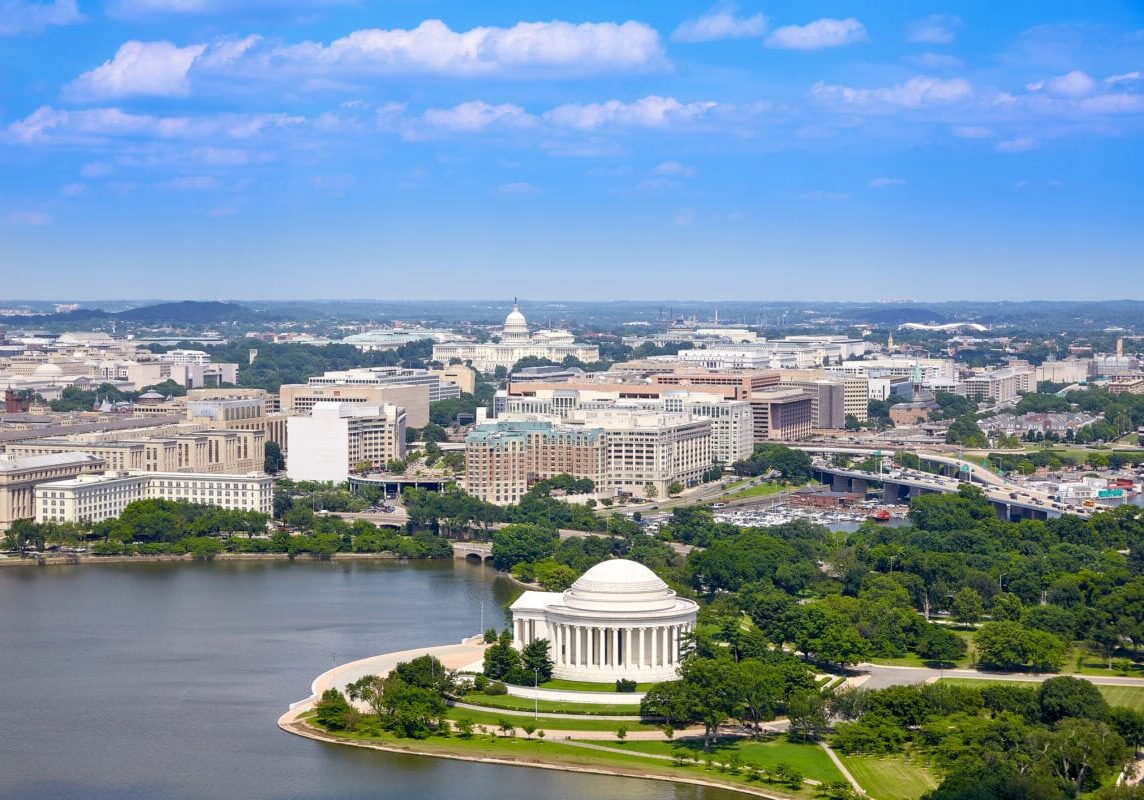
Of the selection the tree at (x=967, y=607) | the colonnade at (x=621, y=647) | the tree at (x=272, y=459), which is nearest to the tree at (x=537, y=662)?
the colonnade at (x=621, y=647)

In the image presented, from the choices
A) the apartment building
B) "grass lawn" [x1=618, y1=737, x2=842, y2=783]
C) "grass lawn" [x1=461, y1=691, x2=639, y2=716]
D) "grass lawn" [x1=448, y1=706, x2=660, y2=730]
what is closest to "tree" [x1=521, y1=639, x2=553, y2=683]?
"grass lawn" [x1=461, y1=691, x2=639, y2=716]

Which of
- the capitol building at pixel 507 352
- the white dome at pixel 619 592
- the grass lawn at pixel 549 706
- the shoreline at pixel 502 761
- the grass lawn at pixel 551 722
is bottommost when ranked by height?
the shoreline at pixel 502 761

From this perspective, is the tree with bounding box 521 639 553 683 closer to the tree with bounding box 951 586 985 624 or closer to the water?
the water

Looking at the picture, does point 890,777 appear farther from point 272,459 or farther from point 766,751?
point 272,459

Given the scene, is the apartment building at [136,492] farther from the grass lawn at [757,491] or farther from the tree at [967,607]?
the tree at [967,607]

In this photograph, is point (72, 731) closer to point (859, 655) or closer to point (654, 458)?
point (859, 655)

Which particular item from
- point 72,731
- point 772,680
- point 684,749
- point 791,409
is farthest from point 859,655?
point 791,409

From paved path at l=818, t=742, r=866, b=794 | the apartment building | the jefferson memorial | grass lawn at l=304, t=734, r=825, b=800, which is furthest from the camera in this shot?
the apartment building

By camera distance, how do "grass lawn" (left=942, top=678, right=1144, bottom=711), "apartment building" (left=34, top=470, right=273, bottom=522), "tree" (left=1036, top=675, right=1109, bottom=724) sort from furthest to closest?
"apartment building" (left=34, top=470, right=273, bottom=522) < "grass lawn" (left=942, top=678, right=1144, bottom=711) < "tree" (left=1036, top=675, right=1109, bottom=724)
